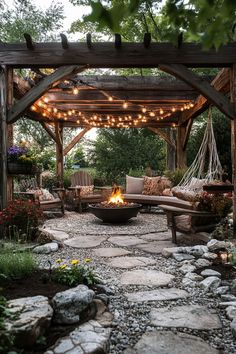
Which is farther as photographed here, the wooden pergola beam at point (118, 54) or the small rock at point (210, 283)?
the wooden pergola beam at point (118, 54)

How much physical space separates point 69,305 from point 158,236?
11.4 ft

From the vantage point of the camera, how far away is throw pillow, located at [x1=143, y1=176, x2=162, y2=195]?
888 centimetres

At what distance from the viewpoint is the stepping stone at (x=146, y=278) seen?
323 centimetres

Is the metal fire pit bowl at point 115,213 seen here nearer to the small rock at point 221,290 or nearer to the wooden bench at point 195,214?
the wooden bench at point 195,214

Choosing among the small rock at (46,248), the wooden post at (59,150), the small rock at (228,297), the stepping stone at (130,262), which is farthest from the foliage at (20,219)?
the wooden post at (59,150)

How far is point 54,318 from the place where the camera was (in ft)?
7.15

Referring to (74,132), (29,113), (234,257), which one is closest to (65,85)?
(29,113)

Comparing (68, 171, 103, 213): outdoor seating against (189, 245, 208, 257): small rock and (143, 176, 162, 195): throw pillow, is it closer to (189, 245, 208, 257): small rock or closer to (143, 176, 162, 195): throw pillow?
(143, 176, 162, 195): throw pillow

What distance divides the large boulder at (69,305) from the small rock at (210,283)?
1133 mm

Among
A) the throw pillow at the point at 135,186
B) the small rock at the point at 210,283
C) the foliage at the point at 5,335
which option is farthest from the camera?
the throw pillow at the point at 135,186

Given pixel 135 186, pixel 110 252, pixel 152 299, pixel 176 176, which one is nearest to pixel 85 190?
pixel 135 186

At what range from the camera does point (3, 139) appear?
488 centimetres

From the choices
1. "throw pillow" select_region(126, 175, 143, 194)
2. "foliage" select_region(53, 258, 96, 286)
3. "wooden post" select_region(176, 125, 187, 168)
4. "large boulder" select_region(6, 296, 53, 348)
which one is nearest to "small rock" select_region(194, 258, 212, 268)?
"foliage" select_region(53, 258, 96, 286)

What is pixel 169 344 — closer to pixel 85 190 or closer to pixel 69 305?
pixel 69 305
